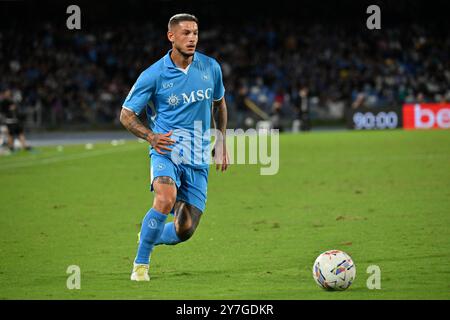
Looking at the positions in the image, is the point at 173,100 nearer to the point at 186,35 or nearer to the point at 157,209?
the point at 186,35

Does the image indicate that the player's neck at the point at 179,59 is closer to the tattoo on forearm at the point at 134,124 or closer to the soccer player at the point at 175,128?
the soccer player at the point at 175,128

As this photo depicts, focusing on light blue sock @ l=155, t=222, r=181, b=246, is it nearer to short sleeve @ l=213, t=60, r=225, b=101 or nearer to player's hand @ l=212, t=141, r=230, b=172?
player's hand @ l=212, t=141, r=230, b=172

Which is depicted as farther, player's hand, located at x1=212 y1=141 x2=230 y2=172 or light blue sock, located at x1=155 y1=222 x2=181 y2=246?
player's hand, located at x1=212 y1=141 x2=230 y2=172

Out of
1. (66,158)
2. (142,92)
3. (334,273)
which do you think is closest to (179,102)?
(142,92)

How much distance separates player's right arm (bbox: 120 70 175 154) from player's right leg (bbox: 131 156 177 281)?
0.17 metres

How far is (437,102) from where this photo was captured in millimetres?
36688

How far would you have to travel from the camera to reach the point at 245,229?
11.8m

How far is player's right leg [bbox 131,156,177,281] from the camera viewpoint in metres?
7.95

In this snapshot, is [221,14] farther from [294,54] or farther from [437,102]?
[437,102]

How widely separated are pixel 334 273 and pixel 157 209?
5.70 feet

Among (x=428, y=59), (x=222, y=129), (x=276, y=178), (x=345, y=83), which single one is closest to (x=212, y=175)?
(x=276, y=178)

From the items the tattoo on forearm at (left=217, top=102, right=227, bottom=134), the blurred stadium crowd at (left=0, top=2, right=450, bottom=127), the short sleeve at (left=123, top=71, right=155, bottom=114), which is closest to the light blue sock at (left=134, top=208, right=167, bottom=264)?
the short sleeve at (left=123, top=71, right=155, bottom=114)

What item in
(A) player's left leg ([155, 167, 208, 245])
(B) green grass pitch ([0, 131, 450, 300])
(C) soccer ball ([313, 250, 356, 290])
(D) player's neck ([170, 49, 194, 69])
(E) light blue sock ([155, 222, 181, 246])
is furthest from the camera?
(E) light blue sock ([155, 222, 181, 246])

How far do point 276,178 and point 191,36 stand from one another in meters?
10.9
